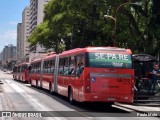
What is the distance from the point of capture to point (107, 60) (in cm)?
1977

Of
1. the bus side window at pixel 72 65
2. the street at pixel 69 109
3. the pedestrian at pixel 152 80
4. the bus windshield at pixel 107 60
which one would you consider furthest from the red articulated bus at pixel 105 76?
the pedestrian at pixel 152 80

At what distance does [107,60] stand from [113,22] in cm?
2511

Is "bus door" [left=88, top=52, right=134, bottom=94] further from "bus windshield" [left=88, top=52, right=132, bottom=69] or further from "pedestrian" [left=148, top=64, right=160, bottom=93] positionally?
"pedestrian" [left=148, top=64, right=160, bottom=93]

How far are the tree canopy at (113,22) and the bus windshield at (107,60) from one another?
63.7 feet

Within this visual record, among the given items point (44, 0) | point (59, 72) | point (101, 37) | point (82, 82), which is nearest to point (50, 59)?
point (59, 72)

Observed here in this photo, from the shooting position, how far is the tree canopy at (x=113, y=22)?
1654 inches

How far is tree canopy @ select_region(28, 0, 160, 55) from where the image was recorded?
4200 centimetres

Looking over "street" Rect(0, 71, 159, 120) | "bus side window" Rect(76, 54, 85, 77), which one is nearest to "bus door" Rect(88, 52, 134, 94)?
"bus side window" Rect(76, 54, 85, 77)

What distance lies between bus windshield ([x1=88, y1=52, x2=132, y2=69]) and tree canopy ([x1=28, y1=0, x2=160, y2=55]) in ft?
63.7

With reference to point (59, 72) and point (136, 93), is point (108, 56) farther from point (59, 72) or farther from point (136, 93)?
point (59, 72)

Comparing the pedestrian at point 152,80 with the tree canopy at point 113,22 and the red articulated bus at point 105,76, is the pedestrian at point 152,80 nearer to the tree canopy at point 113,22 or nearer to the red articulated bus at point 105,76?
the red articulated bus at point 105,76

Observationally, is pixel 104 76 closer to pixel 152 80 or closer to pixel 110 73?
pixel 110 73

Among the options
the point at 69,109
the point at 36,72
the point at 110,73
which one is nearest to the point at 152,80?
the point at 110,73

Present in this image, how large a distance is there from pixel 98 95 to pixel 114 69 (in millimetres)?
1448
